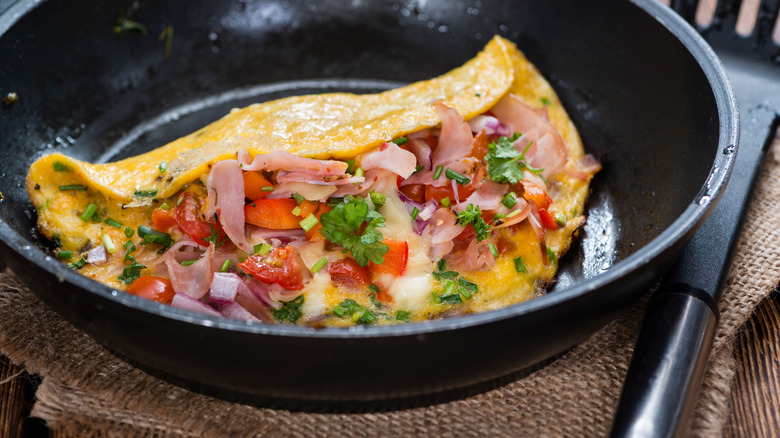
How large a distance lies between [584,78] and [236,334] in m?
2.48

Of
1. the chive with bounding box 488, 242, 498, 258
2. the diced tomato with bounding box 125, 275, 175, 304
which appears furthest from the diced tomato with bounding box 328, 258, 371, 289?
the diced tomato with bounding box 125, 275, 175, 304

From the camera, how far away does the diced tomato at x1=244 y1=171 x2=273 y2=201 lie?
2.70 metres

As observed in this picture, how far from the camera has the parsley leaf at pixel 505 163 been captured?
2873 millimetres

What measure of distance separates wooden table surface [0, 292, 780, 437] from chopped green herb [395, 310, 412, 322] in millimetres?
1179

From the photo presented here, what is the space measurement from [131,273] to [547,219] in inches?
65.8

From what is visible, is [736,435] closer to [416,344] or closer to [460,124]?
[416,344]

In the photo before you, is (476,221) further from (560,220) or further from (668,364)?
(668,364)

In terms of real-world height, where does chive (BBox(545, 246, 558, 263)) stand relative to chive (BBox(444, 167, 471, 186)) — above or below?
below

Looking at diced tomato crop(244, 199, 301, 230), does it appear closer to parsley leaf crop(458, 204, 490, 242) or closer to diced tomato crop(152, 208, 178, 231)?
diced tomato crop(152, 208, 178, 231)

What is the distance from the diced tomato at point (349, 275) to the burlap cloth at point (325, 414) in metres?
0.49

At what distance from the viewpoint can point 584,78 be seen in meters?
3.58

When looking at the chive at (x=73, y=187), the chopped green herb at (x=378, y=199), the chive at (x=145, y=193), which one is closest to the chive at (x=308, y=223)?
the chopped green herb at (x=378, y=199)

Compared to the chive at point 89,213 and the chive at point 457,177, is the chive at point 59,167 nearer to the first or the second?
the chive at point 89,213

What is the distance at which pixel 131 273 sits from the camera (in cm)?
260
